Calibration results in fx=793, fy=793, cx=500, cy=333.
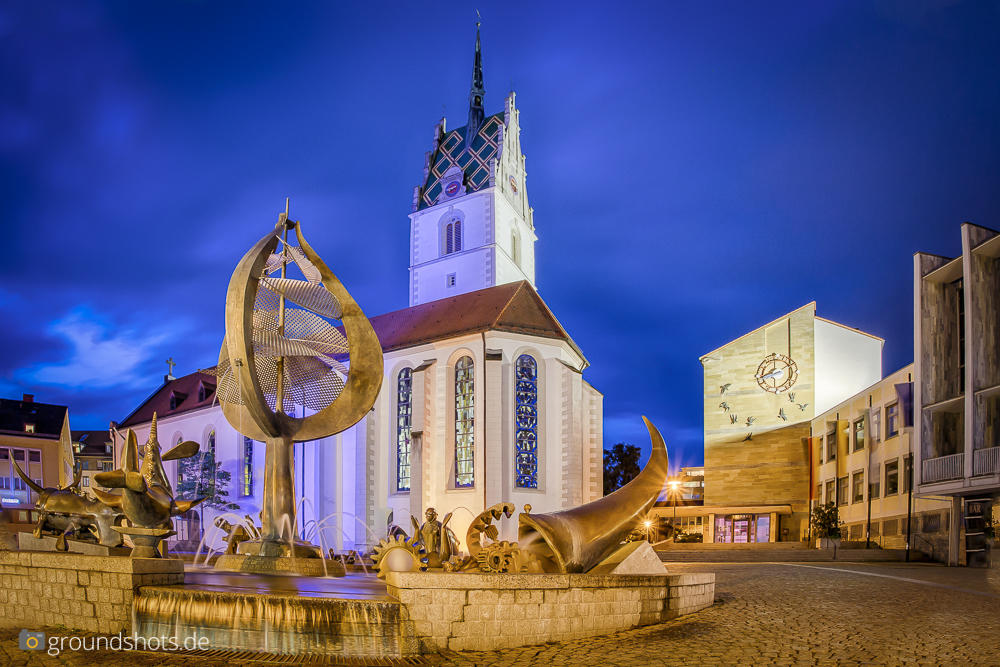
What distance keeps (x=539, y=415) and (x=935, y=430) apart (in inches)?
598

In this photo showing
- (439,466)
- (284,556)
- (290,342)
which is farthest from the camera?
(439,466)

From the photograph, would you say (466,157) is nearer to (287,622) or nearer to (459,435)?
(459,435)

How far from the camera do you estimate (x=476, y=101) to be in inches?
2361

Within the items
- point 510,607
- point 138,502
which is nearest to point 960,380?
point 510,607

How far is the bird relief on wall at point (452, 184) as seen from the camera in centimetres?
5150

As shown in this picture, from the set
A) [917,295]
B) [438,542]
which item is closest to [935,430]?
[917,295]

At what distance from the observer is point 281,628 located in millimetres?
7871

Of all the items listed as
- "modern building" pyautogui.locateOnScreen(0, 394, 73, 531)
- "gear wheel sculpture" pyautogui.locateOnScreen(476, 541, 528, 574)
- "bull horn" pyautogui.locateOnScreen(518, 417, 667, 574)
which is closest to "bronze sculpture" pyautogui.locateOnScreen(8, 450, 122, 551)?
"gear wheel sculpture" pyautogui.locateOnScreen(476, 541, 528, 574)

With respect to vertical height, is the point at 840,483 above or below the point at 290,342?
below

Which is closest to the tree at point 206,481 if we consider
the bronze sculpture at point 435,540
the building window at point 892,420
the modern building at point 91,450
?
the bronze sculpture at point 435,540

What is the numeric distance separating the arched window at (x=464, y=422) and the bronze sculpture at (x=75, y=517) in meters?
22.6

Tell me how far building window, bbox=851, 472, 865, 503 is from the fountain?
25.3m

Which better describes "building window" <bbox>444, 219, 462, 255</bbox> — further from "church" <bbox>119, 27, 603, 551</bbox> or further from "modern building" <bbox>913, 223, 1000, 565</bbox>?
"modern building" <bbox>913, 223, 1000, 565</bbox>

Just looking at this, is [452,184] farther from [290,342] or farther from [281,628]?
[281,628]
